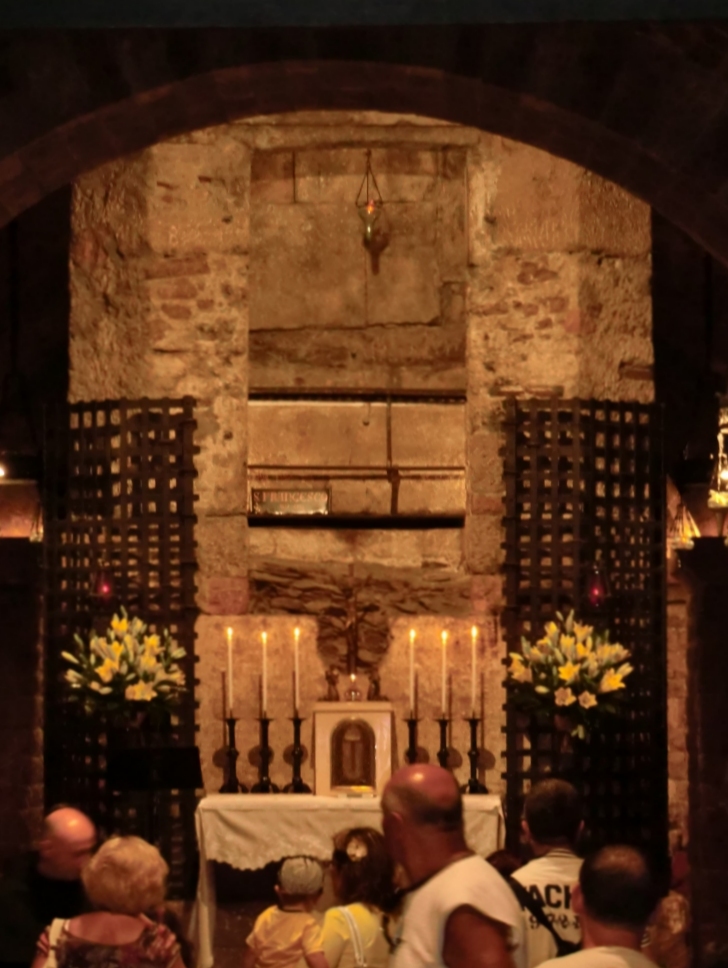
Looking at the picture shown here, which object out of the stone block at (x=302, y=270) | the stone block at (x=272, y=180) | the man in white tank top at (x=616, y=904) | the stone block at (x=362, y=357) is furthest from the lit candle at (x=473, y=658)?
the man in white tank top at (x=616, y=904)

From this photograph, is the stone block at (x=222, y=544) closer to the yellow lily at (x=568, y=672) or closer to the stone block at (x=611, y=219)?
the yellow lily at (x=568, y=672)

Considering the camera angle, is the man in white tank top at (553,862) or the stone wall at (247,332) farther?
the stone wall at (247,332)

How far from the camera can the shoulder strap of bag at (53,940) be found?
3994 millimetres

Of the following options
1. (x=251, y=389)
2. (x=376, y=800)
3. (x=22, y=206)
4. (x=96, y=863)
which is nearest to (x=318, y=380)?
(x=251, y=389)

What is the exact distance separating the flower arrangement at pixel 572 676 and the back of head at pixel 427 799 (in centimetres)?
417

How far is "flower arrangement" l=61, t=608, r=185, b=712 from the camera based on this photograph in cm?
780

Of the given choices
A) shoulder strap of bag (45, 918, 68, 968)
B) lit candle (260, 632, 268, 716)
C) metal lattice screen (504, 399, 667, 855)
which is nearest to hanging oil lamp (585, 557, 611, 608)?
metal lattice screen (504, 399, 667, 855)

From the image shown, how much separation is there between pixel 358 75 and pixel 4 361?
4.25 meters

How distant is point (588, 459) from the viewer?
842cm

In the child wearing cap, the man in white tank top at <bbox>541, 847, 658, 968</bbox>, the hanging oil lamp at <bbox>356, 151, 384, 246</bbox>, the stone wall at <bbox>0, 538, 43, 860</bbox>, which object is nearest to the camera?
the man in white tank top at <bbox>541, 847, 658, 968</bbox>

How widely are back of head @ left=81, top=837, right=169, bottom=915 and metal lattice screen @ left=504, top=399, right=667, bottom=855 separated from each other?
13.9ft

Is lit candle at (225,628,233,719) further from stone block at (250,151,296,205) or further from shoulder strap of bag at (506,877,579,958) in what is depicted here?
shoulder strap of bag at (506,877,579,958)

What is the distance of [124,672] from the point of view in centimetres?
782

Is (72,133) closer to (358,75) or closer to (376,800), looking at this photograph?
(358,75)
